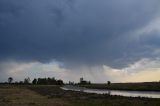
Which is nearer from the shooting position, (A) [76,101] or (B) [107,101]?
(B) [107,101]

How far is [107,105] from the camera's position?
4206cm

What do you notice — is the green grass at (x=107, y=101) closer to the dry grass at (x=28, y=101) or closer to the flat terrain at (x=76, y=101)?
the flat terrain at (x=76, y=101)

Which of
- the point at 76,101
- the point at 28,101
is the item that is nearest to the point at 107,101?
the point at 76,101

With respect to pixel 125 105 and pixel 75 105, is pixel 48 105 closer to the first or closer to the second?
pixel 75 105

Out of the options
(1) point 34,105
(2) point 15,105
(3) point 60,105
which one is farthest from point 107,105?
(2) point 15,105

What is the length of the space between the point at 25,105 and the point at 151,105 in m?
17.9

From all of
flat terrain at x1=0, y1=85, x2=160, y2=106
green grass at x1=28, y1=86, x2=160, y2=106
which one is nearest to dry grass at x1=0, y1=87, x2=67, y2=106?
flat terrain at x1=0, y1=85, x2=160, y2=106

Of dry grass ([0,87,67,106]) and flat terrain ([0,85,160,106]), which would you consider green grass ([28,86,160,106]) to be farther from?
dry grass ([0,87,67,106])

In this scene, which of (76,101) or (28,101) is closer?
(76,101)

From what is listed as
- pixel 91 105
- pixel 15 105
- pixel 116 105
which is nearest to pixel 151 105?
pixel 116 105

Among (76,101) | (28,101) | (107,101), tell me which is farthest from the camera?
(28,101)

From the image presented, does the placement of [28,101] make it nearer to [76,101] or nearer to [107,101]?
[76,101]

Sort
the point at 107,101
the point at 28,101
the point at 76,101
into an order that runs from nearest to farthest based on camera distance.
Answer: the point at 107,101 < the point at 76,101 < the point at 28,101

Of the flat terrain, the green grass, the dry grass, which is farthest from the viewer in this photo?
the dry grass
